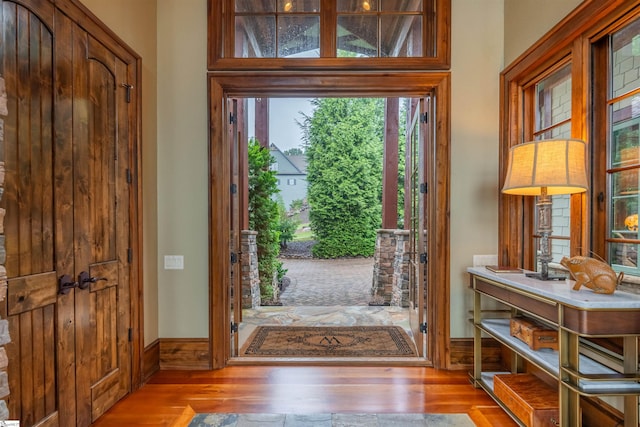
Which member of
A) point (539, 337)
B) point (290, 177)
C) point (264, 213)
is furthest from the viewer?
point (290, 177)

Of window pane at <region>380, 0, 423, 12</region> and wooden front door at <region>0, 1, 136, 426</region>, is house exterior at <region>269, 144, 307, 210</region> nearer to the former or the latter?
window pane at <region>380, 0, 423, 12</region>

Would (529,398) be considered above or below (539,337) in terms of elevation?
below

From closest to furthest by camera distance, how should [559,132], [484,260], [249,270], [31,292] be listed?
[31,292], [559,132], [484,260], [249,270]

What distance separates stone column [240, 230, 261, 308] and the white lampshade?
3.84m

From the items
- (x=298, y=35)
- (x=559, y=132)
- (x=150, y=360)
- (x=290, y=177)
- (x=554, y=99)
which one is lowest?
(x=150, y=360)

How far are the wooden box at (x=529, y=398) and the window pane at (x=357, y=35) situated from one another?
8.93 ft

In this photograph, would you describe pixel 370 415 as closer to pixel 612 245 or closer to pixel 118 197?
pixel 612 245

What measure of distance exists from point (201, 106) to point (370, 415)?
107 inches

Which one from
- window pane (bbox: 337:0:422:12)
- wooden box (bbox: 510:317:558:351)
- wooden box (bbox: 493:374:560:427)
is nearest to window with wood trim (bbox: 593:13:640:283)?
wooden box (bbox: 510:317:558:351)

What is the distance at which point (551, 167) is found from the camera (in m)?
2.00

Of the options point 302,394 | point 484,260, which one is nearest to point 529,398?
point 484,260

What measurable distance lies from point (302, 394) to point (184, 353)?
113cm

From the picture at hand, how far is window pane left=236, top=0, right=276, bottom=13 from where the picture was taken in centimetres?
309

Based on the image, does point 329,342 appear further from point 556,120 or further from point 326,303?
point 556,120
